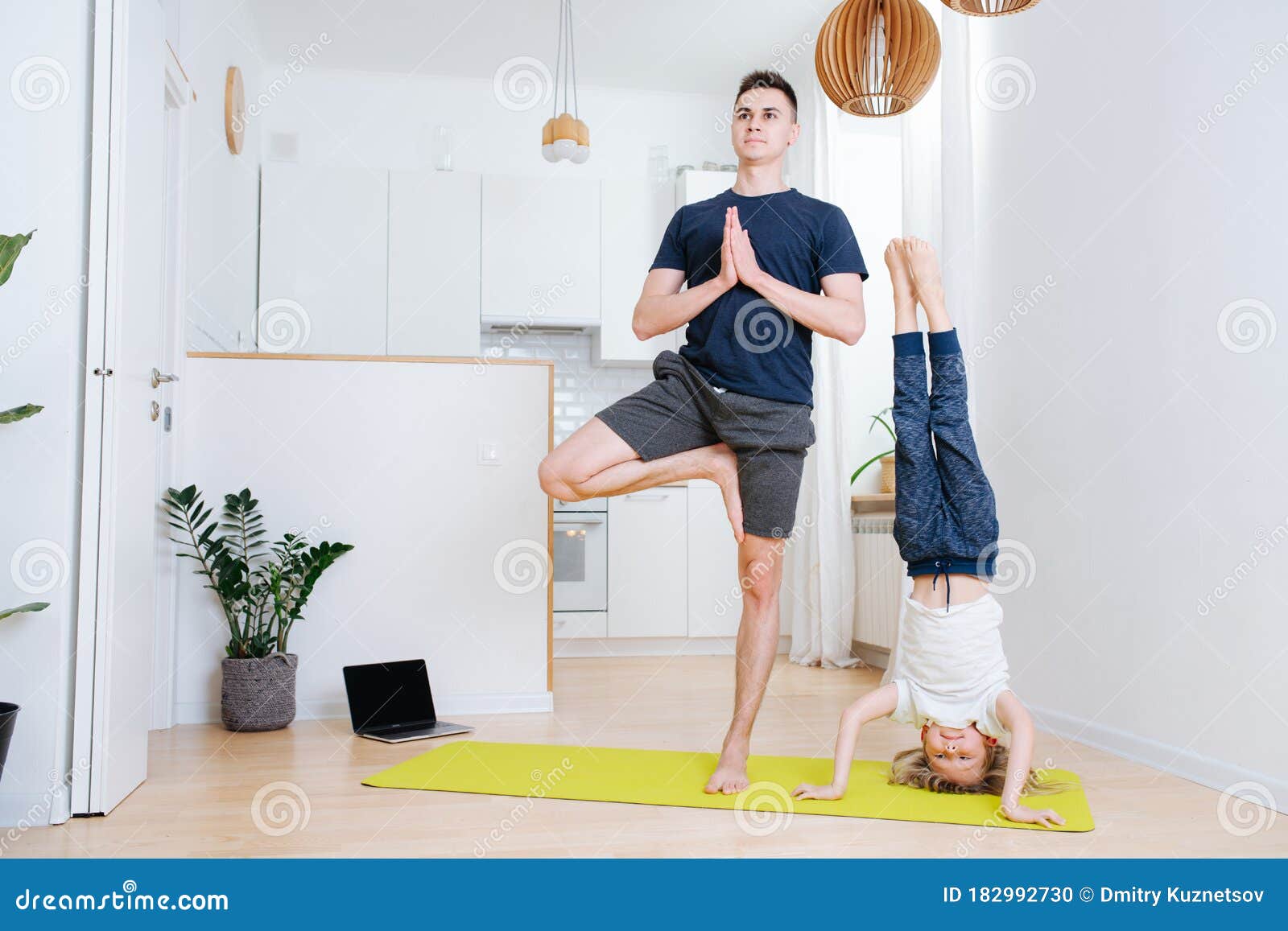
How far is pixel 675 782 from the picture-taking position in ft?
8.34

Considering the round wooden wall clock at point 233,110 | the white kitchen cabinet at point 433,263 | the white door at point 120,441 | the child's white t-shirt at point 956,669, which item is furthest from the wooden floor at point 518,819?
the white kitchen cabinet at point 433,263

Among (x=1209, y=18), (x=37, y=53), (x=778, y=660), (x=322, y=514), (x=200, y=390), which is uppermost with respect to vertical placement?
(x=1209, y=18)

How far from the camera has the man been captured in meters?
2.54

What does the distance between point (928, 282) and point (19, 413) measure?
197cm

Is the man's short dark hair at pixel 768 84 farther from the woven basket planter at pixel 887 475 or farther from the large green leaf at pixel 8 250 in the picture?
the woven basket planter at pixel 887 475

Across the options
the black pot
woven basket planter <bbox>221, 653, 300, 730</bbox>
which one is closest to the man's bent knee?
the black pot

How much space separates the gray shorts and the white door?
1.08 metres

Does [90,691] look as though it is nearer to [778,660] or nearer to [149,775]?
[149,775]

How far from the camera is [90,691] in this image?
2260 millimetres

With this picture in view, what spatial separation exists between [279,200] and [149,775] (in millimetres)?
3393

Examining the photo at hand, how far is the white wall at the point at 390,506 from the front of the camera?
11.4 ft
